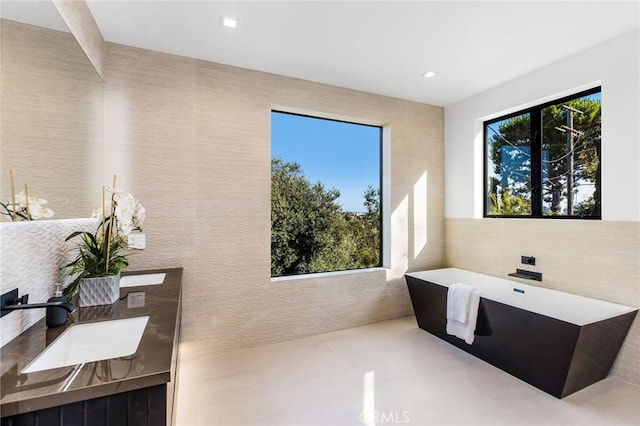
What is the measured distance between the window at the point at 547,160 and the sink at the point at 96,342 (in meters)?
3.67

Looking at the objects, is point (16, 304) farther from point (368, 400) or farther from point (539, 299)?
point (539, 299)

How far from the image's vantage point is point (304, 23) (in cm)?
230

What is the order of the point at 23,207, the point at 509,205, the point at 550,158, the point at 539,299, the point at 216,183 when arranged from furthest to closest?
the point at 509,205
the point at 550,158
the point at 539,299
the point at 216,183
the point at 23,207

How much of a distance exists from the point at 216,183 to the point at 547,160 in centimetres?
341

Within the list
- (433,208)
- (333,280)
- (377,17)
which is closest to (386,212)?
(433,208)

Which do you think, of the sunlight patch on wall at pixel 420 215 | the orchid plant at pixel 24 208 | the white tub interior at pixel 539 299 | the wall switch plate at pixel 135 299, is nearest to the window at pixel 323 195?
the sunlight patch on wall at pixel 420 215

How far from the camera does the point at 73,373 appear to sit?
935 millimetres

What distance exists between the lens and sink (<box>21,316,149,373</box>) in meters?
1.22

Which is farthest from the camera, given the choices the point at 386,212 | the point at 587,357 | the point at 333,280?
the point at 386,212

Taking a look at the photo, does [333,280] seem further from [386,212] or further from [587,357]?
[587,357]

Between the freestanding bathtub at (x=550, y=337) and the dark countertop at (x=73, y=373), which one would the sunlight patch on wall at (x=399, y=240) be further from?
the dark countertop at (x=73, y=373)

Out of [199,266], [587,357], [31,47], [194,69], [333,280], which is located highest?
[194,69]

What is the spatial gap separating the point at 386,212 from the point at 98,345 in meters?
3.14

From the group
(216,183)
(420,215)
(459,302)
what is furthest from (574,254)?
(216,183)
